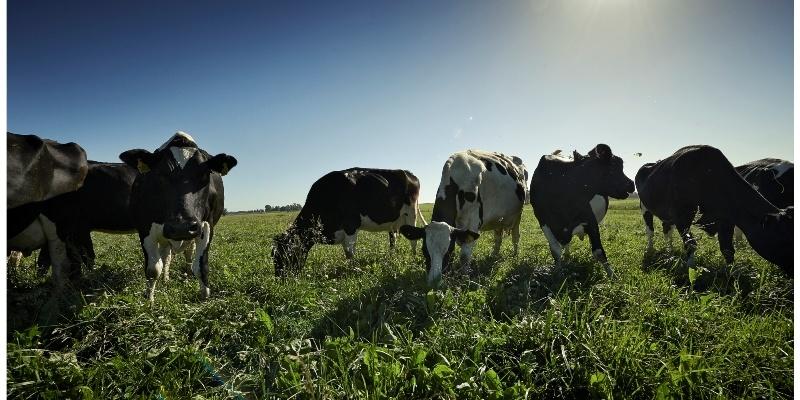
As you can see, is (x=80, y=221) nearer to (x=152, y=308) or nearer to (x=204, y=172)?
(x=204, y=172)

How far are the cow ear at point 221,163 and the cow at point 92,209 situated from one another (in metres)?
1.77

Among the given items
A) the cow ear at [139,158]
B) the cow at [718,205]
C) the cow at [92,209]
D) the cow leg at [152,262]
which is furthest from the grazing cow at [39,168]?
the cow at [718,205]

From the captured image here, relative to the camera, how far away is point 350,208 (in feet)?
28.4

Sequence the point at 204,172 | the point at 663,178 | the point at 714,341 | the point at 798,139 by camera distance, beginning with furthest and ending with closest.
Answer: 1. the point at 663,178
2. the point at 204,172
3. the point at 714,341
4. the point at 798,139

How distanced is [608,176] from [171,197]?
715 cm

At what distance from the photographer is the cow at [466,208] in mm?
5438

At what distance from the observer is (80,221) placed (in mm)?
5449

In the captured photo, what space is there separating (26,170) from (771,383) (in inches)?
256

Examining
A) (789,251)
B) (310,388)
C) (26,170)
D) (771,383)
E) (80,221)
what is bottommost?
(771,383)

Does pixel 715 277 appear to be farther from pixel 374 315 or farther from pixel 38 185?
pixel 38 185

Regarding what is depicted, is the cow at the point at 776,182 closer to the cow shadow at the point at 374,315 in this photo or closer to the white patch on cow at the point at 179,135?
the cow shadow at the point at 374,315

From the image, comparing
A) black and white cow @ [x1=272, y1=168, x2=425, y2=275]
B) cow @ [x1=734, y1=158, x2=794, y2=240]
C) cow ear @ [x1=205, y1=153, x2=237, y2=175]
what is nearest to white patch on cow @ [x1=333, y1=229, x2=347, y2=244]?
black and white cow @ [x1=272, y1=168, x2=425, y2=275]

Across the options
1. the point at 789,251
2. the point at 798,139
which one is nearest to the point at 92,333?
the point at 798,139

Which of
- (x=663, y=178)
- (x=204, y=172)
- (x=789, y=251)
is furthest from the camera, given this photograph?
(x=663, y=178)
